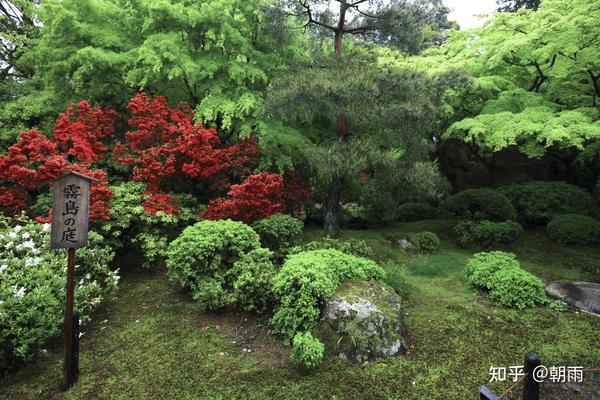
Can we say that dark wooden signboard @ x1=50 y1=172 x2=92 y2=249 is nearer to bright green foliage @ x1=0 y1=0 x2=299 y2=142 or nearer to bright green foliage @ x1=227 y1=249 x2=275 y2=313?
bright green foliage @ x1=227 y1=249 x2=275 y2=313

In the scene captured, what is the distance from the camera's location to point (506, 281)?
6.70 metres

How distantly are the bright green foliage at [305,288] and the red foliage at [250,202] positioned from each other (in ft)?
8.19

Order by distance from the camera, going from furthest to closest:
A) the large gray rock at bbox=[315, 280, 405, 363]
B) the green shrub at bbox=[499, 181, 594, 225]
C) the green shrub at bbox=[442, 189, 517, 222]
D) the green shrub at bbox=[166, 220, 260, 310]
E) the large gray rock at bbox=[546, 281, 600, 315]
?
the green shrub at bbox=[499, 181, 594, 225], the green shrub at bbox=[442, 189, 517, 222], the large gray rock at bbox=[546, 281, 600, 315], the green shrub at bbox=[166, 220, 260, 310], the large gray rock at bbox=[315, 280, 405, 363]

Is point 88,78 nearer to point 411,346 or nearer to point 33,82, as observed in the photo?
point 33,82

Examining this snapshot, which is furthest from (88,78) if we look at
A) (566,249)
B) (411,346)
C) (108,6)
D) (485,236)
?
(566,249)

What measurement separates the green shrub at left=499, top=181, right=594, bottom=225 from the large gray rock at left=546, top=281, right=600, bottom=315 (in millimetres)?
5066

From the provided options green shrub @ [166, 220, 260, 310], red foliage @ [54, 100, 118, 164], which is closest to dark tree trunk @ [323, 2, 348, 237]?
green shrub @ [166, 220, 260, 310]

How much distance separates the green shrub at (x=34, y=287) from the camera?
14.9 ft

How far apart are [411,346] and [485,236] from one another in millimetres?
6097

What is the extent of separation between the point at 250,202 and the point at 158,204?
2.04 m

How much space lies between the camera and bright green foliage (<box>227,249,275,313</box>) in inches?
231

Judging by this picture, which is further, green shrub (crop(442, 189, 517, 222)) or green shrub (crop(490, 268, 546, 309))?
green shrub (crop(442, 189, 517, 222))

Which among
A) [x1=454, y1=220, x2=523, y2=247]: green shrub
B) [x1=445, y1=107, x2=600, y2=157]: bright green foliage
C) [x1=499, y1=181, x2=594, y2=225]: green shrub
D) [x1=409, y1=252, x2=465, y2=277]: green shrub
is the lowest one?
[x1=409, y1=252, x2=465, y2=277]: green shrub

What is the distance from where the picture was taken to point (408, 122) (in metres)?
8.30
